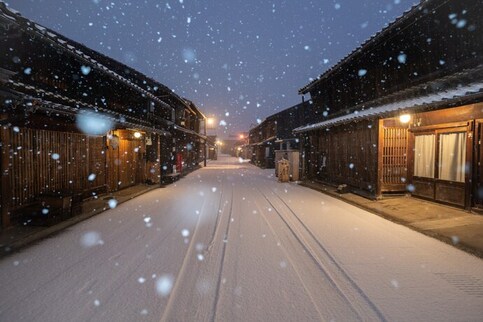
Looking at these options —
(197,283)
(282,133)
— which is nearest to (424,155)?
(197,283)

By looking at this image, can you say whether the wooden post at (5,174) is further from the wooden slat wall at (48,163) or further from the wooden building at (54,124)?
the wooden slat wall at (48,163)

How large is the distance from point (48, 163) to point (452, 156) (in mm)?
13128

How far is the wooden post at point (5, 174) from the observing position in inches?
284

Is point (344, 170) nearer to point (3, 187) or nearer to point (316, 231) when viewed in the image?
point (316, 231)

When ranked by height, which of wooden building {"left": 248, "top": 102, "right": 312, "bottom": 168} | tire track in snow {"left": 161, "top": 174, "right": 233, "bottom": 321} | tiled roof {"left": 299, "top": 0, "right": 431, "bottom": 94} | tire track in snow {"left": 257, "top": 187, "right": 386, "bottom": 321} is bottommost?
tire track in snow {"left": 161, "top": 174, "right": 233, "bottom": 321}

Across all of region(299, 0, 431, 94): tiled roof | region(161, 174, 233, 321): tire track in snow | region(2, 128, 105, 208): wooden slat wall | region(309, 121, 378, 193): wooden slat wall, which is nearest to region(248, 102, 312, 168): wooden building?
region(309, 121, 378, 193): wooden slat wall

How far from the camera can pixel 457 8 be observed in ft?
29.9

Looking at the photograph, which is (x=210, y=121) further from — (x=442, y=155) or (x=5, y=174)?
(x=5, y=174)

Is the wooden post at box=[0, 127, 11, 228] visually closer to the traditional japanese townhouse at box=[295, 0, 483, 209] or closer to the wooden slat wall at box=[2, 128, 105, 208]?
the wooden slat wall at box=[2, 128, 105, 208]

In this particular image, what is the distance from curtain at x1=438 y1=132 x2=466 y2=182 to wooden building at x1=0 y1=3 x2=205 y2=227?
454 inches

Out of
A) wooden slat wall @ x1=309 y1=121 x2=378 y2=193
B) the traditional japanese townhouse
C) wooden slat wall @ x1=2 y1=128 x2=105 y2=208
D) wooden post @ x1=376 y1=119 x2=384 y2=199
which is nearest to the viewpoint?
wooden slat wall @ x1=2 y1=128 x2=105 y2=208

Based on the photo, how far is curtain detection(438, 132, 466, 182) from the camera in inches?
374

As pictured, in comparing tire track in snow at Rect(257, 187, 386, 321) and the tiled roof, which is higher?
the tiled roof

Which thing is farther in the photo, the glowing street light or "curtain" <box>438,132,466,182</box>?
the glowing street light
